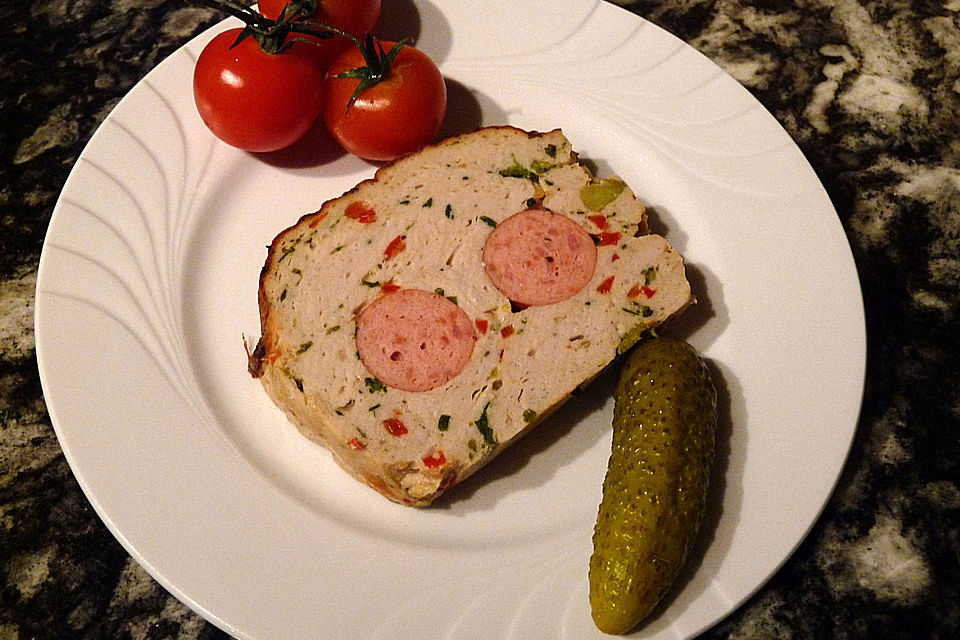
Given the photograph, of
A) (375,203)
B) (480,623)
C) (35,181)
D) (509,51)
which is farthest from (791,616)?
(35,181)

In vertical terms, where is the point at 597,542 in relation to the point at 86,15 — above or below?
below

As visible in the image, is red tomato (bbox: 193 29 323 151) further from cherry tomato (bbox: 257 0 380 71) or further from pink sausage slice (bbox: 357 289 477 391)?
pink sausage slice (bbox: 357 289 477 391)

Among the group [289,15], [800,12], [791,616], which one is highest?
[289,15]

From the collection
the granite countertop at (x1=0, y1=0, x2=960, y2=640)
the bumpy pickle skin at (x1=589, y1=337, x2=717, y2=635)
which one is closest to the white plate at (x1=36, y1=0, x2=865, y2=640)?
the bumpy pickle skin at (x1=589, y1=337, x2=717, y2=635)

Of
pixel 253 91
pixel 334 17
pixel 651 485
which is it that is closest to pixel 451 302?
pixel 651 485


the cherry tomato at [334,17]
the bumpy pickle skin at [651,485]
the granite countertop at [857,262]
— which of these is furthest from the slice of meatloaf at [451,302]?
the granite countertop at [857,262]

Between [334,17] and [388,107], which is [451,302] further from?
[334,17]

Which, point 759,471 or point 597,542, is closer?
point 597,542

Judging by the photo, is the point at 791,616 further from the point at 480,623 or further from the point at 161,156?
the point at 161,156
